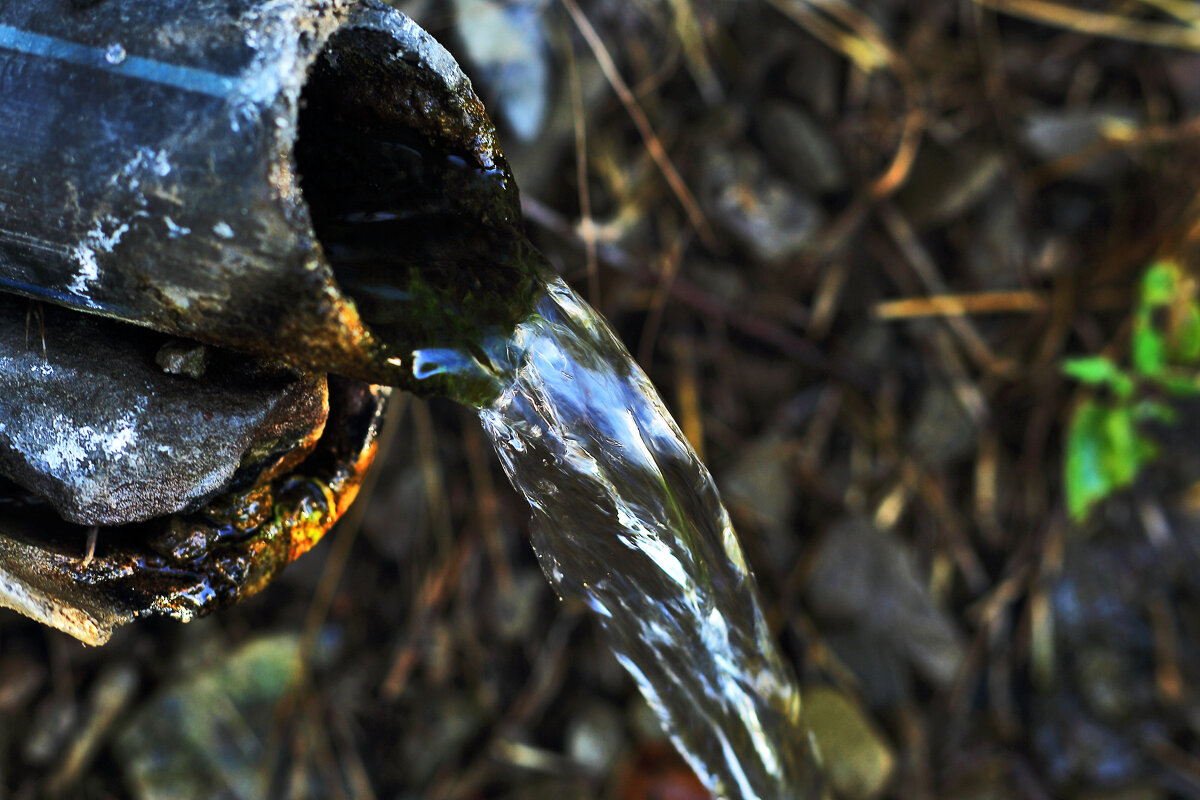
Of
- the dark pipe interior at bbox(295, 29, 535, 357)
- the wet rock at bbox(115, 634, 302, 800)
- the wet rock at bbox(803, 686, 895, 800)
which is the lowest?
the wet rock at bbox(803, 686, 895, 800)

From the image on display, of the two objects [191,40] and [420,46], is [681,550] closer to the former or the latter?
[420,46]

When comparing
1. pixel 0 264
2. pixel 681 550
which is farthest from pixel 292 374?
pixel 681 550

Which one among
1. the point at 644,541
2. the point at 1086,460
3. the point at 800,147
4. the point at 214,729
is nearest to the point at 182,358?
the point at 644,541

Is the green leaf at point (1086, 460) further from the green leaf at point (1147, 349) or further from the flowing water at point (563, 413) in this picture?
the flowing water at point (563, 413)

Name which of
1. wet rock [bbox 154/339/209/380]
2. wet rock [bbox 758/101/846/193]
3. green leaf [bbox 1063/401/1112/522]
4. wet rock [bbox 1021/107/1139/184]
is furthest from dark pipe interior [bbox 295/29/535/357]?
wet rock [bbox 1021/107/1139/184]

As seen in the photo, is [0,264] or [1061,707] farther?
[1061,707]

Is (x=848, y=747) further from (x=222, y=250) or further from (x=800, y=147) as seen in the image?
(x=222, y=250)

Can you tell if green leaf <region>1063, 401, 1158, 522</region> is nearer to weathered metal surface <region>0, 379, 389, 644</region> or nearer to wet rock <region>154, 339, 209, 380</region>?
weathered metal surface <region>0, 379, 389, 644</region>
